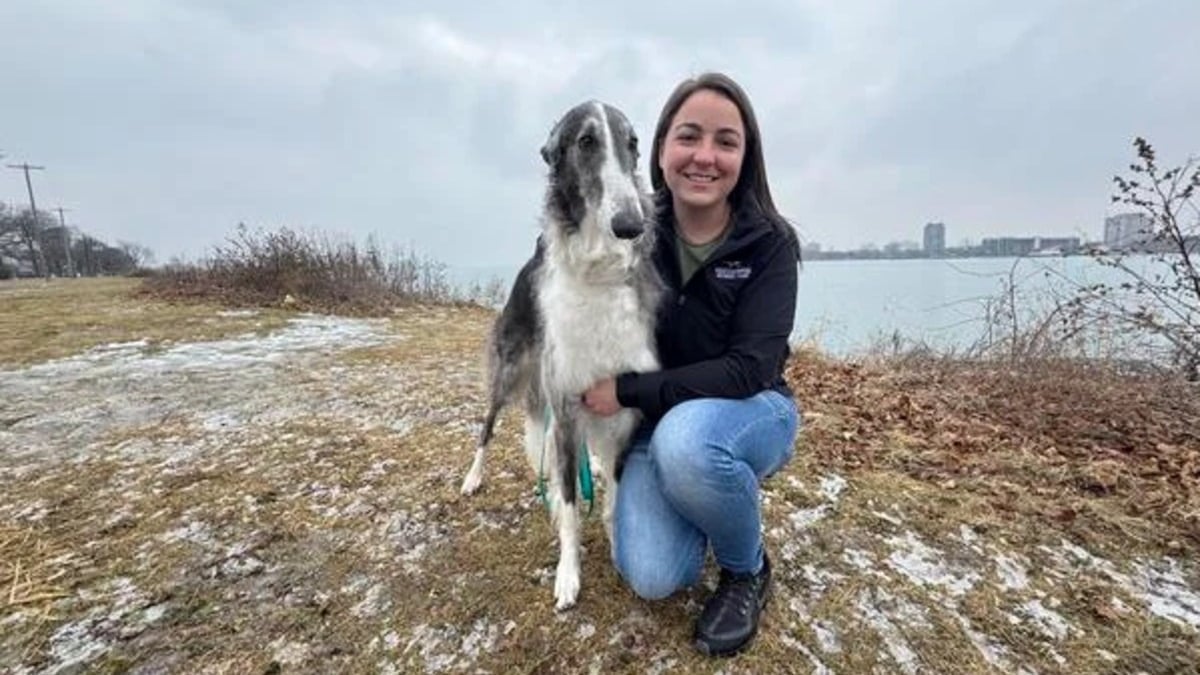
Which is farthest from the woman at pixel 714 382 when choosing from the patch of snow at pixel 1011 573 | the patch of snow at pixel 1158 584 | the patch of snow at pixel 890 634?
the patch of snow at pixel 1158 584

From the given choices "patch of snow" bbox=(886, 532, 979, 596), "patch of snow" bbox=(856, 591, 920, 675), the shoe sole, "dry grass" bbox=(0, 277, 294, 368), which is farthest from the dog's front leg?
"dry grass" bbox=(0, 277, 294, 368)

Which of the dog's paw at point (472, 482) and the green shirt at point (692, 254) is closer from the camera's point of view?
the green shirt at point (692, 254)

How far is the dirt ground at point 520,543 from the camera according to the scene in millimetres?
2113

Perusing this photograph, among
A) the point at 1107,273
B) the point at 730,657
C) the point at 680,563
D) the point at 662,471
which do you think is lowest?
the point at 730,657

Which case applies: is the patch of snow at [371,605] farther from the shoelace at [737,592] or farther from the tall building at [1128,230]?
the tall building at [1128,230]

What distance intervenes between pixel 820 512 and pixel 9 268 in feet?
189

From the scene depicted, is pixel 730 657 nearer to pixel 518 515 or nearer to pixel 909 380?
pixel 518 515

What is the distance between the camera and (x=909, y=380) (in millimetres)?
5070

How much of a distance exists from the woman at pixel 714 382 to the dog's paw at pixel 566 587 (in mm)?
170

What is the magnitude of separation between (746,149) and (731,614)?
160 cm

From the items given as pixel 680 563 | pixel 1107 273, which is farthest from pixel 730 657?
pixel 1107 273

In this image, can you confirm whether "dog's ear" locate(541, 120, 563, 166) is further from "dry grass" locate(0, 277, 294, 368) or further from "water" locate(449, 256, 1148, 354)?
"dry grass" locate(0, 277, 294, 368)

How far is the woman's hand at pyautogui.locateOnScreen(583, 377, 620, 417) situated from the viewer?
2303 mm

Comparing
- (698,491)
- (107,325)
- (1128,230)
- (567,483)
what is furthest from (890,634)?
(107,325)
